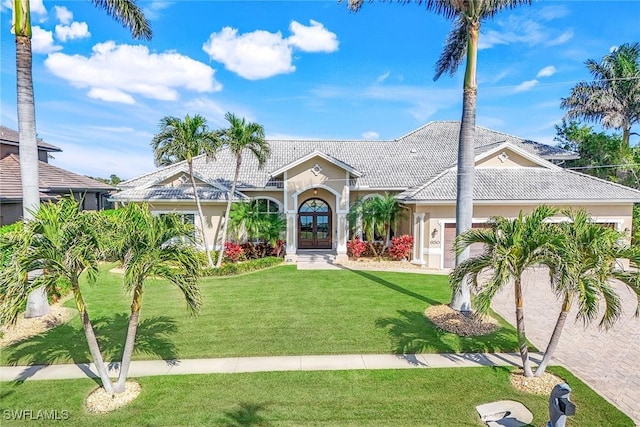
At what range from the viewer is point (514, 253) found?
23.6ft

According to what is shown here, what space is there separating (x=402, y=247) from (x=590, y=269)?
42.7 ft

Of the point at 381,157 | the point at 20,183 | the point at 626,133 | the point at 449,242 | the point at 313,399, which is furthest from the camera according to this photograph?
the point at 626,133

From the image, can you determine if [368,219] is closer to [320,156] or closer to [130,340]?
[320,156]

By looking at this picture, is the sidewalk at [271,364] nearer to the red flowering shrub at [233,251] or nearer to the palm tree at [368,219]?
the red flowering shrub at [233,251]

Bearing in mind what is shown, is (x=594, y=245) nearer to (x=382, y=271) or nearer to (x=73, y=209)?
(x=73, y=209)

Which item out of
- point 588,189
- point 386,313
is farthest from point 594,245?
point 588,189

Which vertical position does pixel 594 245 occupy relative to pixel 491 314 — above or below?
above

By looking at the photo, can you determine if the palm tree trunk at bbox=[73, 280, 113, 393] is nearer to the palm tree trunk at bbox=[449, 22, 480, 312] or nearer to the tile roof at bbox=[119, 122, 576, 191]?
the palm tree trunk at bbox=[449, 22, 480, 312]

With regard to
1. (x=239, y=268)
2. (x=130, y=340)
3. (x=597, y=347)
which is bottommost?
(x=597, y=347)

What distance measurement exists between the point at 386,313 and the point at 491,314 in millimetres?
3683

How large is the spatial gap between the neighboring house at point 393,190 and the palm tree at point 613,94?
24.4 feet

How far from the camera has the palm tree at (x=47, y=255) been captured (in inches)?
234

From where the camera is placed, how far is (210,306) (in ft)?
41.2

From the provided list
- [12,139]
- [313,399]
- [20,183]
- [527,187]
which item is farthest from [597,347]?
[12,139]
